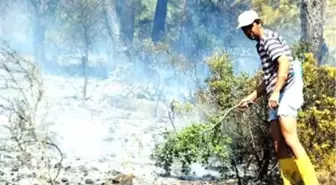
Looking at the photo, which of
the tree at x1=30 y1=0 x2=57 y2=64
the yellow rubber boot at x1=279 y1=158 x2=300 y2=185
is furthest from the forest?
the yellow rubber boot at x1=279 y1=158 x2=300 y2=185

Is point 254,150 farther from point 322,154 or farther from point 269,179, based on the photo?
point 322,154

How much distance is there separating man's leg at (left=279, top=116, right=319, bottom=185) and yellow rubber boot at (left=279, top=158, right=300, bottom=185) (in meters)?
0.14

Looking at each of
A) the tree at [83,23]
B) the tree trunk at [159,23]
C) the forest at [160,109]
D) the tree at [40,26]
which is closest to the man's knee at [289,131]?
the forest at [160,109]

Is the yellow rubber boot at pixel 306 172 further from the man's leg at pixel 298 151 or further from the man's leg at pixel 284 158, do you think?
the man's leg at pixel 284 158

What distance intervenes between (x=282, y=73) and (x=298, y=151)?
66 centimetres

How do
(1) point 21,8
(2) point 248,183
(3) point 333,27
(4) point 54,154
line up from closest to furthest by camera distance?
(2) point 248,183, (4) point 54,154, (3) point 333,27, (1) point 21,8

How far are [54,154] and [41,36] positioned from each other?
27.1 m

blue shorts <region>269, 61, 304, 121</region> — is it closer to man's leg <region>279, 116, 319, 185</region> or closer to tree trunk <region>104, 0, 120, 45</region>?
man's leg <region>279, 116, 319, 185</region>

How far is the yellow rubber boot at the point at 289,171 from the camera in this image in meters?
5.60

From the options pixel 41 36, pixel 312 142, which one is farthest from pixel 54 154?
pixel 41 36

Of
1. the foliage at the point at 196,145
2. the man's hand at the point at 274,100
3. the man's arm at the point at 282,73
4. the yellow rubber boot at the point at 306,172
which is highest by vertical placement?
the man's arm at the point at 282,73

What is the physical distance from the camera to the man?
5402mm

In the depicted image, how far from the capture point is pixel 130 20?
37.8m

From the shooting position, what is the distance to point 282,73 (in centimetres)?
538
